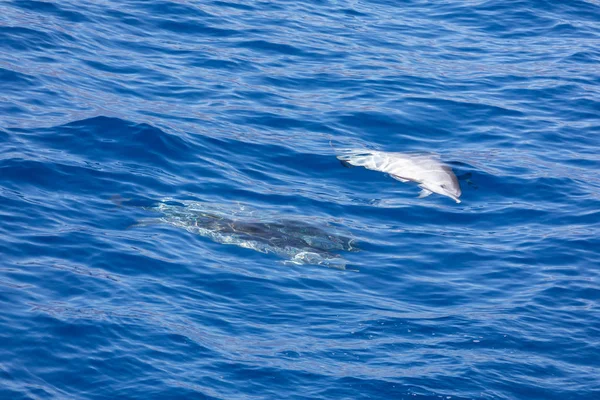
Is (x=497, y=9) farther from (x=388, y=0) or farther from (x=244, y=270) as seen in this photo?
(x=244, y=270)

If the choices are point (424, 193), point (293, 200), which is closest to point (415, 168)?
point (424, 193)

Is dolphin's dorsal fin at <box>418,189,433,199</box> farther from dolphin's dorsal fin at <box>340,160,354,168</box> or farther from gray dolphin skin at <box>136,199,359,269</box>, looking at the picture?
gray dolphin skin at <box>136,199,359,269</box>

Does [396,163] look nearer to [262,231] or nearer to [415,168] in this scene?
[415,168]

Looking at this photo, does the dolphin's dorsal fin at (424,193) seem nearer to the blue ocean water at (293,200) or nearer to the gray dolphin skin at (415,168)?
the gray dolphin skin at (415,168)

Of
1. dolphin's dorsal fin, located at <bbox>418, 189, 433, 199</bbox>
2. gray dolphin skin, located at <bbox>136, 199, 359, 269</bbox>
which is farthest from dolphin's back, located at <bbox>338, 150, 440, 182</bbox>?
gray dolphin skin, located at <bbox>136, 199, 359, 269</bbox>

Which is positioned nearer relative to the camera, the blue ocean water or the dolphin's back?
the blue ocean water
